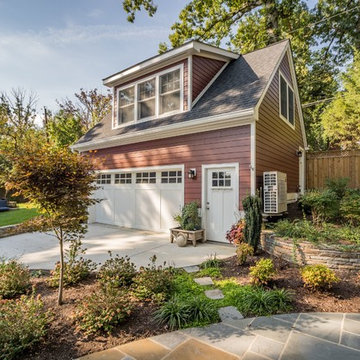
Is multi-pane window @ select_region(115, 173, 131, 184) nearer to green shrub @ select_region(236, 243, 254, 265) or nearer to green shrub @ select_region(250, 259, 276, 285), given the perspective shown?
green shrub @ select_region(236, 243, 254, 265)

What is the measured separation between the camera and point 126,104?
31.5 feet

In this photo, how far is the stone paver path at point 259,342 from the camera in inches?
90.3

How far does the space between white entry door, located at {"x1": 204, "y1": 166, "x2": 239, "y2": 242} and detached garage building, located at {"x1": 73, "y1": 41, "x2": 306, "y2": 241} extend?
0.03m

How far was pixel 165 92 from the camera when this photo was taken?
27.3 ft

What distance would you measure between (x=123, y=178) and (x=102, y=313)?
6.96 m

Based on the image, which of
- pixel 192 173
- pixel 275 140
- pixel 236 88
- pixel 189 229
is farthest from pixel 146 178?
pixel 275 140

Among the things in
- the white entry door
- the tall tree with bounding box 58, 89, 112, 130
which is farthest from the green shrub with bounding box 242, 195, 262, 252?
the tall tree with bounding box 58, 89, 112, 130

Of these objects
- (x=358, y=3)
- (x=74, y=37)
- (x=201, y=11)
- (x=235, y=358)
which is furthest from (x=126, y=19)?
(x=235, y=358)

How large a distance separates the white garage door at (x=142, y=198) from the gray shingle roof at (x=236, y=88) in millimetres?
1664

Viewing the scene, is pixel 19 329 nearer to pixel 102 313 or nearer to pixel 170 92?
pixel 102 313

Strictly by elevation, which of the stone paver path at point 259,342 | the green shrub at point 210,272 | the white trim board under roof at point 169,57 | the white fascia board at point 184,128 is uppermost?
the white trim board under roof at point 169,57

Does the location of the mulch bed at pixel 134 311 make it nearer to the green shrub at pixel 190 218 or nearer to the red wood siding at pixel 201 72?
the green shrub at pixel 190 218

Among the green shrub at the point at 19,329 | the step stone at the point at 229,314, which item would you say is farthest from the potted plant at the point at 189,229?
the green shrub at the point at 19,329

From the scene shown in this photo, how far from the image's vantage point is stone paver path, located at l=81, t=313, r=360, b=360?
7.52 feet
